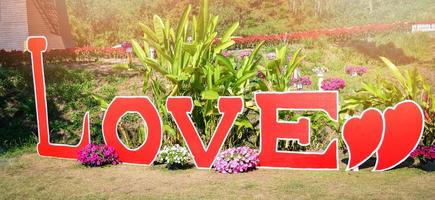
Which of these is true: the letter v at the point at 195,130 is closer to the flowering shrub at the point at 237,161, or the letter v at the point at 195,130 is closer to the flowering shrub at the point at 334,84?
the flowering shrub at the point at 237,161

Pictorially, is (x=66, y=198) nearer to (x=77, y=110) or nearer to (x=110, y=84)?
(x=77, y=110)

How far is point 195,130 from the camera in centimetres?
605

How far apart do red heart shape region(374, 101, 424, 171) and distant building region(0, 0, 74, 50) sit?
35.2 feet

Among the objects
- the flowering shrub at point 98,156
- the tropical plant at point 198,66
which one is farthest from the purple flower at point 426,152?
the flowering shrub at point 98,156

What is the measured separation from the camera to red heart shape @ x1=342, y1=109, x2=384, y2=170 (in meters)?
5.36

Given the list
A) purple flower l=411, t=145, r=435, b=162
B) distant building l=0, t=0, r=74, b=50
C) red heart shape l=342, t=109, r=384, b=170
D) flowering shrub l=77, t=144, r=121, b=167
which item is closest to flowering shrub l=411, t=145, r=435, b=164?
purple flower l=411, t=145, r=435, b=162

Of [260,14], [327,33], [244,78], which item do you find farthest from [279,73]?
[260,14]

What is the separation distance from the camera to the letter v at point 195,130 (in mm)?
5914

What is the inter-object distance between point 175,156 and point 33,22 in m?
9.57

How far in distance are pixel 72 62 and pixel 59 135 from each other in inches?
194

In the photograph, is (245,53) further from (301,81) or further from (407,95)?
(407,95)

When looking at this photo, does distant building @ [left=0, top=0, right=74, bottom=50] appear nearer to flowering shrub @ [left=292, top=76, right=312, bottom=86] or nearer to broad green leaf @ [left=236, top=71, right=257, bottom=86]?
flowering shrub @ [left=292, top=76, right=312, bottom=86]

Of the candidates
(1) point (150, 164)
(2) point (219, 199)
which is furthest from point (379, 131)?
(1) point (150, 164)

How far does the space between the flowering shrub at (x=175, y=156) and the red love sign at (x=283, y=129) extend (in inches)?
5.2
